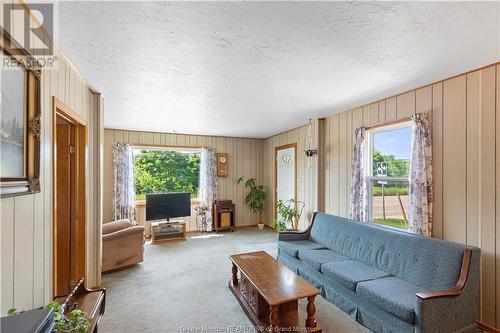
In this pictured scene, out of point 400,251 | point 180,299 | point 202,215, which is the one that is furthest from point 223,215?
point 400,251

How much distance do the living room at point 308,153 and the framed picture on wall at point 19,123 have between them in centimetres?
1

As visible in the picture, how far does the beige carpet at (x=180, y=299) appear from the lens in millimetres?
2236

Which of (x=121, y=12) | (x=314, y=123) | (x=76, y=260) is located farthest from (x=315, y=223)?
(x=121, y=12)

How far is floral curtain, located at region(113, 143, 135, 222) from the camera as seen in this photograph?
4.99 metres

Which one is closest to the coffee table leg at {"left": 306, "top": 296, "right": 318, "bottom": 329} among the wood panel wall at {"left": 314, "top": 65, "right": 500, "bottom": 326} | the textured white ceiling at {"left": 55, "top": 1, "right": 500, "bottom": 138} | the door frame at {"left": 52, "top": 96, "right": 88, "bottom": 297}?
the wood panel wall at {"left": 314, "top": 65, "right": 500, "bottom": 326}

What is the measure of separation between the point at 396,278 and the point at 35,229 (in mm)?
3075

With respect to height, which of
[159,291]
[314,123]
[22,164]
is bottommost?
[159,291]

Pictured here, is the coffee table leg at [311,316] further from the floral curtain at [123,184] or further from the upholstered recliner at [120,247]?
the floral curtain at [123,184]

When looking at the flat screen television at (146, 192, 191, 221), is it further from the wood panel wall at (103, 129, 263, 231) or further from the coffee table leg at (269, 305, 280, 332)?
the coffee table leg at (269, 305, 280, 332)

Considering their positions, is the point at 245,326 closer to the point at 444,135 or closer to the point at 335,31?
the point at 335,31

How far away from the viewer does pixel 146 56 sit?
1948 millimetres

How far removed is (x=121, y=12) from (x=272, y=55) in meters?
1.10

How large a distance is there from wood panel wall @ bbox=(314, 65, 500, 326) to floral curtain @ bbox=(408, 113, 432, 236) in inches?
3.1

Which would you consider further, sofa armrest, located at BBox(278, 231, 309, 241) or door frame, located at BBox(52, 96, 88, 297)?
sofa armrest, located at BBox(278, 231, 309, 241)
